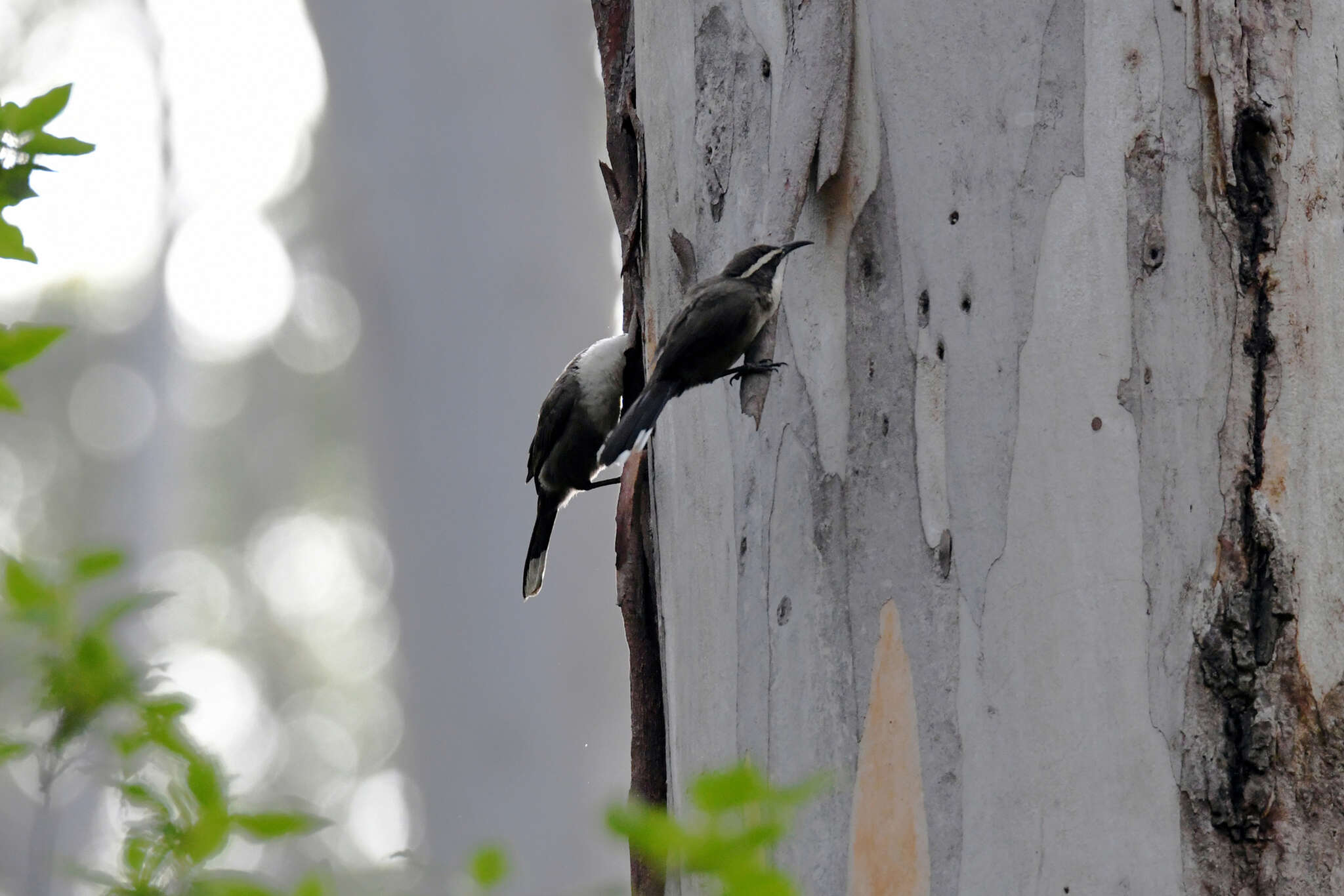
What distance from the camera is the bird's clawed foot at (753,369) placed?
4.71 ft

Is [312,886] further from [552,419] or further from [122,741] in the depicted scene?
[552,419]

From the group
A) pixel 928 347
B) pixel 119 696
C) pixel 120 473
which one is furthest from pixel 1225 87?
pixel 120 473

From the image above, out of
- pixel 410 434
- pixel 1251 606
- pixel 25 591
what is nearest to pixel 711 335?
pixel 1251 606

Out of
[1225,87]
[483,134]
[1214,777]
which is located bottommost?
[1214,777]

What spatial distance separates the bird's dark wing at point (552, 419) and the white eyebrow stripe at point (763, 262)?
123cm

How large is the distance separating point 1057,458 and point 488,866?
717 mm

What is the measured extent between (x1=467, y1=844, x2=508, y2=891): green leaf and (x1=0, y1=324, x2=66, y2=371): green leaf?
0.30m

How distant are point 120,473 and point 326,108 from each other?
2237 mm

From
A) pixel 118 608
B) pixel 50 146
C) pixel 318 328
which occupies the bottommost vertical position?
pixel 118 608

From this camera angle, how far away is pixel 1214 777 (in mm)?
1119

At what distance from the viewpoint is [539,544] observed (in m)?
3.16

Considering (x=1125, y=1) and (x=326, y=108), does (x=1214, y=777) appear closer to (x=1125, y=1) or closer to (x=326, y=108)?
(x=1125, y=1)

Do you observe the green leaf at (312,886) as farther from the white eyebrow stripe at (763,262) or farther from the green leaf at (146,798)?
the white eyebrow stripe at (763,262)

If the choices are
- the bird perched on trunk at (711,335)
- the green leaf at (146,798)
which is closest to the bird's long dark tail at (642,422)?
the bird perched on trunk at (711,335)
